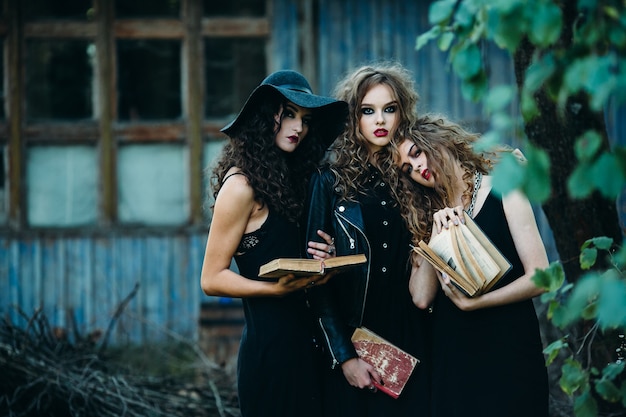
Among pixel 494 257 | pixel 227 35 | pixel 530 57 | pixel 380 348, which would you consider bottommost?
pixel 380 348

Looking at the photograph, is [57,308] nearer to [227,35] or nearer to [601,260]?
[227,35]

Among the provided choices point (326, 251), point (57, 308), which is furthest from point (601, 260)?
point (57, 308)

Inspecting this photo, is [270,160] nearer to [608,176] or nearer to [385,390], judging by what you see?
[385,390]

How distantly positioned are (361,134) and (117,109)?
475cm

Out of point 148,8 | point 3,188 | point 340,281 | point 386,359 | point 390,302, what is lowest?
point 386,359

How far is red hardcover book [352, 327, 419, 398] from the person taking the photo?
379 centimetres

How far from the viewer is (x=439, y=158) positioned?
383 cm

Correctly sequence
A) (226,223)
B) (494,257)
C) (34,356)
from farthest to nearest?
(34,356), (226,223), (494,257)

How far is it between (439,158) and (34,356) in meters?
3.28

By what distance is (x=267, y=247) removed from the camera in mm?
3820

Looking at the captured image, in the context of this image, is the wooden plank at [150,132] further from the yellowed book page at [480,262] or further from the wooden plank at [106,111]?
the yellowed book page at [480,262]

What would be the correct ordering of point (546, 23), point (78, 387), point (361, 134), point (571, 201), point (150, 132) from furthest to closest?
point (150, 132)
point (78, 387)
point (571, 201)
point (361, 134)
point (546, 23)

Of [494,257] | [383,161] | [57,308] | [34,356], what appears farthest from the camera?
[57,308]

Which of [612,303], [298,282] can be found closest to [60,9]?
[298,282]
